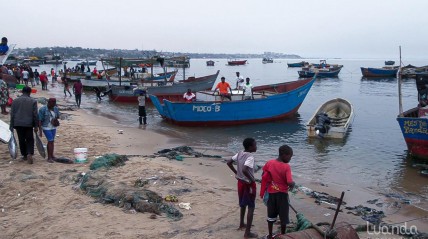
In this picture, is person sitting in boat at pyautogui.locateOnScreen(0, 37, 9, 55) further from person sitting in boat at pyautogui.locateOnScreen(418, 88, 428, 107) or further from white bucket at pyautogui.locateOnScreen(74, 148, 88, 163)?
person sitting in boat at pyautogui.locateOnScreen(418, 88, 428, 107)

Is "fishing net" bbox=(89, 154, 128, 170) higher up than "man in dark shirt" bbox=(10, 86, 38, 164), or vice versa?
"man in dark shirt" bbox=(10, 86, 38, 164)

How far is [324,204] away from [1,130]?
7059 millimetres

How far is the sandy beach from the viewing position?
5.48 metres

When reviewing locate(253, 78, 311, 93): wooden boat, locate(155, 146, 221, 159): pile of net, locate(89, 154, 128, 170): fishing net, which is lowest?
locate(155, 146, 221, 159): pile of net

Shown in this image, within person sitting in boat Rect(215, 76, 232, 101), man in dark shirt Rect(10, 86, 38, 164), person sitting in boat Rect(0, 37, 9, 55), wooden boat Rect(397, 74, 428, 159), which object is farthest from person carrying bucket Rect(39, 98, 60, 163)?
person sitting in boat Rect(215, 76, 232, 101)

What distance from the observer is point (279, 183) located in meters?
4.88

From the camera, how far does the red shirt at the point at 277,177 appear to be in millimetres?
4835

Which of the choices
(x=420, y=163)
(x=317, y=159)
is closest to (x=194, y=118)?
(x=317, y=159)

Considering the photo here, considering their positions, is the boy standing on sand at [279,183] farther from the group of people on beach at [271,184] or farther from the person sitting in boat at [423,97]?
the person sitting in boat at [423,97]

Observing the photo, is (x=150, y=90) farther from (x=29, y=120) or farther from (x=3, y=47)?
(x=29, y=120)

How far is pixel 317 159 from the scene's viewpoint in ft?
40.9

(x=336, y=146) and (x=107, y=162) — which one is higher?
(x=107, y=162)

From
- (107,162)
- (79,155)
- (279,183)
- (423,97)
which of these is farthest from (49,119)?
(423,97)

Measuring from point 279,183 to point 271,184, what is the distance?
0.38 feet
